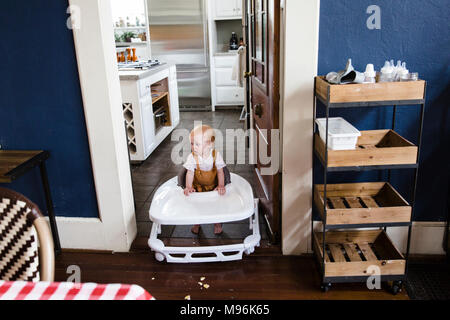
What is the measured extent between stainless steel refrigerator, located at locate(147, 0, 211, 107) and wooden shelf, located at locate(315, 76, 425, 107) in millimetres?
5023

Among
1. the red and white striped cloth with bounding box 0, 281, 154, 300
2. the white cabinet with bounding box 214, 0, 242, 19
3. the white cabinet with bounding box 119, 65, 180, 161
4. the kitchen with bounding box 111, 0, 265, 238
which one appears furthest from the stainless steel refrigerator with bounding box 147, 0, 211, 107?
the red and white striped cloth with bounding box 0, 281, 154, 300

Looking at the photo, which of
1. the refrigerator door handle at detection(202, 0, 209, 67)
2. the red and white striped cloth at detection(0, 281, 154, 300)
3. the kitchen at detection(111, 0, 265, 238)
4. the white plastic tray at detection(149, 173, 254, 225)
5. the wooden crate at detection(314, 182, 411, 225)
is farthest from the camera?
the refrigerator door handle at detection(202, 0, 209, 67)

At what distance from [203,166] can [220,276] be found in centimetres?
79

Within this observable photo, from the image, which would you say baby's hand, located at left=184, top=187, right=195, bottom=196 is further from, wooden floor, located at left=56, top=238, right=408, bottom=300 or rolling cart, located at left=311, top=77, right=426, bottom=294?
rolling cart, located at left=311, top=77, right=426, bottom=294

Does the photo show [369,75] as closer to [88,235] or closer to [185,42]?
[88,235]

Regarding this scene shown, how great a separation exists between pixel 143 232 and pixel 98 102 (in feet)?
3.40

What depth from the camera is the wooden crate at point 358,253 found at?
214cm

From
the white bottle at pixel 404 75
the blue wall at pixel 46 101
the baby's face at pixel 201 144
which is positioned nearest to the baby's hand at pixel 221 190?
the baby's face at pixel 201 144

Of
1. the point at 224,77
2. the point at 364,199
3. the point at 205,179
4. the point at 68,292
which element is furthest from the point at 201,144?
the point at 224,77

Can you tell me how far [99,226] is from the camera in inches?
106

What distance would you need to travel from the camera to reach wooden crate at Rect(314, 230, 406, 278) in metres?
2.14

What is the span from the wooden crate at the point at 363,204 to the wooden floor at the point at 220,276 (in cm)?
45
